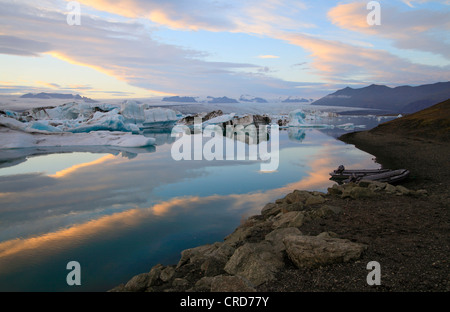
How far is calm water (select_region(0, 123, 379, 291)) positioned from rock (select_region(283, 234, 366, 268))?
2518mm

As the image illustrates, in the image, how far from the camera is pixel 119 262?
543cm

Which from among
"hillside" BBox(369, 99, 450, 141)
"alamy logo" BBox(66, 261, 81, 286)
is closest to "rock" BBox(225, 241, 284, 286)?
"alamy logo" BBox(66, 261, 81, 286)

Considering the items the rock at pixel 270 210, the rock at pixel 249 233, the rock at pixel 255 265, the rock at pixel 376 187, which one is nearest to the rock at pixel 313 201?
the rock at pixel 270 210

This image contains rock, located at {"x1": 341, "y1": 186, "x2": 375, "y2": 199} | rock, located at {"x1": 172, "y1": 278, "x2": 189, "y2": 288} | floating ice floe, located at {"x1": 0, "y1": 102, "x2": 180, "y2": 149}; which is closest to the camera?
rock, located at {"x1": 172, "y1": 278, "x2": 189, "y2": 288}

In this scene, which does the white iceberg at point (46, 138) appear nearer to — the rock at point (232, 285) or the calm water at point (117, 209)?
the calm water at point (117, 209)

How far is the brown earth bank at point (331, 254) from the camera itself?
10.9 ft

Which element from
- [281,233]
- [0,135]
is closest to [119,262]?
[281,233]

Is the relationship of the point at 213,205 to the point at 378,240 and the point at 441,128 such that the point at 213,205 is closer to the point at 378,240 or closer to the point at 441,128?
the point at 378,240

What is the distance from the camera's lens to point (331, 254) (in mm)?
3688

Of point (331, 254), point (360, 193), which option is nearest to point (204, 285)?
point (331, 254)

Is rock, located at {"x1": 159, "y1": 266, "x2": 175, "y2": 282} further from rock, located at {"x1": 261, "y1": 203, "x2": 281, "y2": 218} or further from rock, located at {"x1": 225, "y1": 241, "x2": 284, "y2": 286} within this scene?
rock, located at {"x1": 261, "y1": 203, "x2": 281, "y2": 218}

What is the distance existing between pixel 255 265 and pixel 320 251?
0.87 meters

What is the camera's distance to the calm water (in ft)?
17.5

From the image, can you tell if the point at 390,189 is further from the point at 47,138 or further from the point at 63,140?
the point at 47,138
